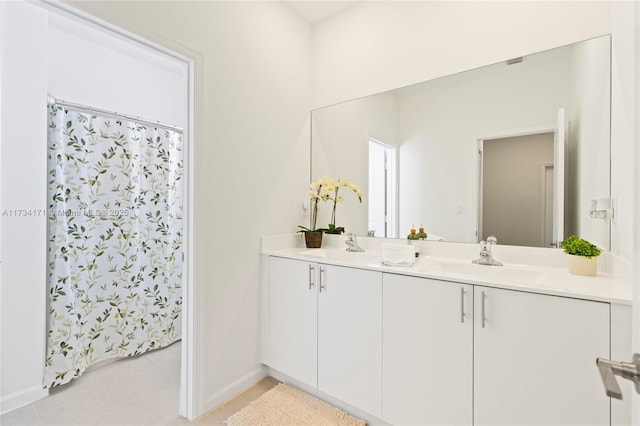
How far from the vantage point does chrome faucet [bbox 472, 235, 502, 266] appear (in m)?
1.59

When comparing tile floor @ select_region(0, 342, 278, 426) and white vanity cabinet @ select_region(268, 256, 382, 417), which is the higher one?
white vanity cabinet @ select_region(268, 256, 382, 417)

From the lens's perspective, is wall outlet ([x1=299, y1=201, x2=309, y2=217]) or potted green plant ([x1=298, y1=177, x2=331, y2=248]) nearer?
potted green plant ([x1=298, y1=177, x2=331, y2=248])

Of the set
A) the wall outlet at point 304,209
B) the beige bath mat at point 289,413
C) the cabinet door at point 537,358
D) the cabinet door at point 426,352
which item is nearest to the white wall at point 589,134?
the cabinet door at point 537,358

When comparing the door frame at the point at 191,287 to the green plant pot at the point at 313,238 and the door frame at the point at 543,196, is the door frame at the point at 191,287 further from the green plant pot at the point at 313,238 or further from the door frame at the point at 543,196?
the door frame at the point at 543,196

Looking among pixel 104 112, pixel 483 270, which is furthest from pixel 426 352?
pixel 104 112

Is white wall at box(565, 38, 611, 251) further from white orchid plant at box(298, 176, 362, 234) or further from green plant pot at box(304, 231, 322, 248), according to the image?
green plant pot at box(304, 231, 322, 248)

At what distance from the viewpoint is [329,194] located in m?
2.34

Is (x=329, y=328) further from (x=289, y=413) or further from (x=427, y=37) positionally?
(x=427, y=37)

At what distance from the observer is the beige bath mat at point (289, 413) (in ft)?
5.18

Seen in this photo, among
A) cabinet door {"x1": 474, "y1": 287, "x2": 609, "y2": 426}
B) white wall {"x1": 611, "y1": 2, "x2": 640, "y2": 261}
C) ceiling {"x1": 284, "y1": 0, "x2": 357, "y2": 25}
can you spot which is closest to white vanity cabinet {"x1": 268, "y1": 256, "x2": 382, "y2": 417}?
cabinet door {"x1": 474, "y1": 287, "x2": 609, "y2": 426}

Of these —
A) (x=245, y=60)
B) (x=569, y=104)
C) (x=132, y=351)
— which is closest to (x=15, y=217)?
(x=132, y=351)

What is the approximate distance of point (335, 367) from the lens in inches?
64.7

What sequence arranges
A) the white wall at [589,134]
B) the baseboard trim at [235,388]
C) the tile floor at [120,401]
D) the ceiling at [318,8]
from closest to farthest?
the white wall at [589,134] < the tile floor at [120,401] < the baseboard trim at [235,388] < the ceiling at [318,8]

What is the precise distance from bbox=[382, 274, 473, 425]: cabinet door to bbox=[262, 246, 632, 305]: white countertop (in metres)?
0.06
